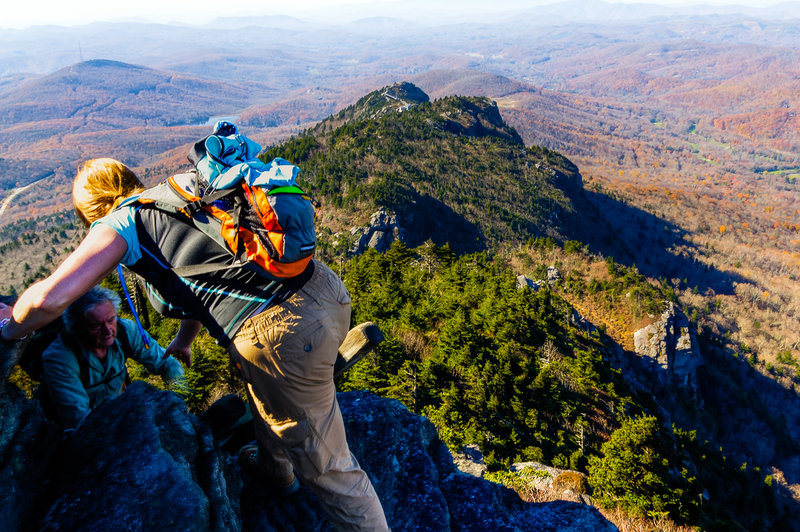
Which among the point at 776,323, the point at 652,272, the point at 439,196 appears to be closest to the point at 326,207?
the point at 439,196

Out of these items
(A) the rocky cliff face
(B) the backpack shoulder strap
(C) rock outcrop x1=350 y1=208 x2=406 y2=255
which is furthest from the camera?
(C) rock outcrop x1=350 y1=208 x2=406 y2=255

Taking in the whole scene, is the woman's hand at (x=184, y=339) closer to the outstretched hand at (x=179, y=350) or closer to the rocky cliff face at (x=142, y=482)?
the outstretched hand at (x=179, y=350)

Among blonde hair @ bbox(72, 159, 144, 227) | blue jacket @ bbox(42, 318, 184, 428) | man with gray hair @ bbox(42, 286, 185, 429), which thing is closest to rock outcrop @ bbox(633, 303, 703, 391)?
blue jacket @ bbox(42, 318, 184, 428)

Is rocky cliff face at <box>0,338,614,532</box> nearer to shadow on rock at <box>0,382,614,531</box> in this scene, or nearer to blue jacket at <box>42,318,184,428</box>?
shadow on rock at <box>0,382,614,531</box>

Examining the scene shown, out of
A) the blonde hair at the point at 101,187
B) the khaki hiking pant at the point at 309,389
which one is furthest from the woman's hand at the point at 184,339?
the blonde hair at the point at 101,187

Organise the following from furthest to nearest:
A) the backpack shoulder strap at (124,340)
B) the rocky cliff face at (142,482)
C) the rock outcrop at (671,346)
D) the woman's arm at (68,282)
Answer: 1. the rock outcrop at (671,346)
2. the backpack shoulder strap at (124,340)
3. the rocky cliff face at (142,482)
4. the woman's arm at (68,282)

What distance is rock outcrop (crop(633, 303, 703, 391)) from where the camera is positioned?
3403 centimetres

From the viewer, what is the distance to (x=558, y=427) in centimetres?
1684

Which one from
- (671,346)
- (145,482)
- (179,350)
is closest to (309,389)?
(145,482)

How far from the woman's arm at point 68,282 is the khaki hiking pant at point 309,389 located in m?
0.78

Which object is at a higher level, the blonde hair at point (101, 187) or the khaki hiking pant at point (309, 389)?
the blonde hair at point (101, 187)

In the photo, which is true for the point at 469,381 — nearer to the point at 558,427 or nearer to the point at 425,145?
the point at 558,427

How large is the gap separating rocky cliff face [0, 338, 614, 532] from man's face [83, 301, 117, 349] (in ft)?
1.36

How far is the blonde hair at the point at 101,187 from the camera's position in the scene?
2.56 metres
